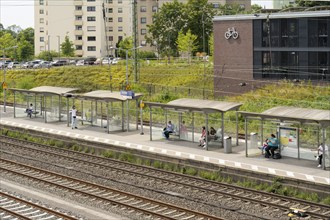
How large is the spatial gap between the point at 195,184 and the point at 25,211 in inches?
253

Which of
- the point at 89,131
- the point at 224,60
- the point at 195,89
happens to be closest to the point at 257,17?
the point at 224,60

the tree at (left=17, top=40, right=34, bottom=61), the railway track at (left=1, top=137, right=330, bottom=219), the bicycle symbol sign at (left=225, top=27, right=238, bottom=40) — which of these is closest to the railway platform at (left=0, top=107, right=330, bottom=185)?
the railway track at (left=1, top=137, right=330, bottom=219)

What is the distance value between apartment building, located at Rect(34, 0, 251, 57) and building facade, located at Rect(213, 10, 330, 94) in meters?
48.4

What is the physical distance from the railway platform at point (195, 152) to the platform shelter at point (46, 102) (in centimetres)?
102

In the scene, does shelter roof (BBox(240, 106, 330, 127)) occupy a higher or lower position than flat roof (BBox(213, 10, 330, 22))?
lower

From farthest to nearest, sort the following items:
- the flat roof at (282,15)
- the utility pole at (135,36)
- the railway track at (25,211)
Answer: the flat roof at (282,15) → the utility pole at (135,36) → the railway track at (25,211)

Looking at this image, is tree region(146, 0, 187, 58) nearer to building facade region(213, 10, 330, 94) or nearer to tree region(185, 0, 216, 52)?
tree region(185, 0, 216, 52)

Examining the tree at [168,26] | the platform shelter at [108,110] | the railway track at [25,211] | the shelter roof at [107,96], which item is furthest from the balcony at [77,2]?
the railway track at [25,211]

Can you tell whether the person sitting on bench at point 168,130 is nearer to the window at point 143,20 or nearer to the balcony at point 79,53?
the window at point 143,20

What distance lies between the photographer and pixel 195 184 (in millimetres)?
21656

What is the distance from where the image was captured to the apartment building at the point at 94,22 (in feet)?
322

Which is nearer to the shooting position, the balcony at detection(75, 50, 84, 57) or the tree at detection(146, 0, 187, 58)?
the tree at detection(146, 0, 187, 58)

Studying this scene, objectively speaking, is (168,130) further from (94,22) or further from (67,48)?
(94,22)

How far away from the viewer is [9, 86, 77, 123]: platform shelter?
1415 inches
